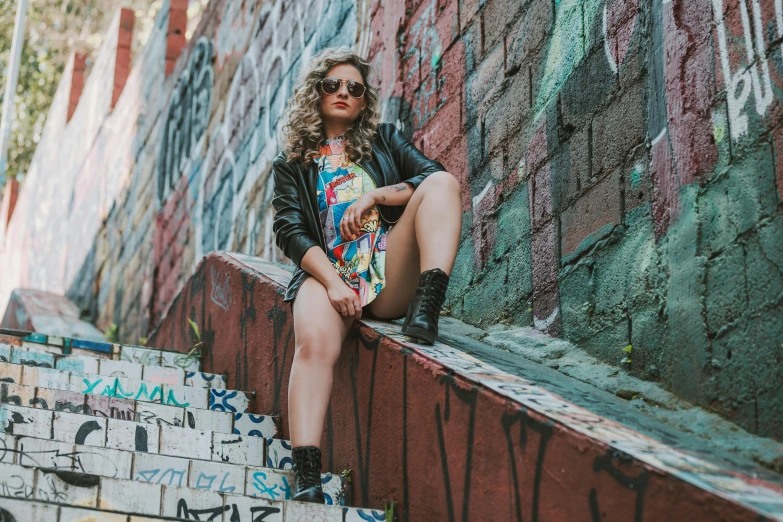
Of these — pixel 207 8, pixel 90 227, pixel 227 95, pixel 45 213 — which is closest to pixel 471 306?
pixel 227 95

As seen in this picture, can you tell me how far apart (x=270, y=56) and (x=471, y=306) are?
12.9 ft

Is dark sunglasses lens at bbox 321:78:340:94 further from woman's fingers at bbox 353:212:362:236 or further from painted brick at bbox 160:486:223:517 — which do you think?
painted brick at bbox 160:486:223:517

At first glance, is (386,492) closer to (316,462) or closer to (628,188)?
(316,462)

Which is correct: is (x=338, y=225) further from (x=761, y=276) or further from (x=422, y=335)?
(x=761, y=276)

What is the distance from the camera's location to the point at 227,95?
8.46m

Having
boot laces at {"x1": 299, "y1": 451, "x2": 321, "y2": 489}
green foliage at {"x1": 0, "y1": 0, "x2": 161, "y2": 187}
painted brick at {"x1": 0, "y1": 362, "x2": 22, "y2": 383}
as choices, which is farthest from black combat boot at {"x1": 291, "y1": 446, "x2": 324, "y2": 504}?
green foliage at {"x1": 0, "y1": 0, "x2": 161, "y2": 187}

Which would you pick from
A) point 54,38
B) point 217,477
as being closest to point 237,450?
point 217,477

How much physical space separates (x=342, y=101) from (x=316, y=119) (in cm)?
11

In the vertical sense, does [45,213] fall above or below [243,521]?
above

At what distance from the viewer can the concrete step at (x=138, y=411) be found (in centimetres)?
359

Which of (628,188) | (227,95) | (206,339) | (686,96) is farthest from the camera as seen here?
(227,95)

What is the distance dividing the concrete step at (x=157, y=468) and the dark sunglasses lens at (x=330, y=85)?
1339mm

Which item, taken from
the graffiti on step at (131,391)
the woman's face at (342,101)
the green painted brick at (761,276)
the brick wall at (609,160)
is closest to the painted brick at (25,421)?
the graffiti on step at (131,391)

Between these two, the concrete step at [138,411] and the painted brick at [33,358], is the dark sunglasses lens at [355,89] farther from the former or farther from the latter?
the painted brick at [33,358]
